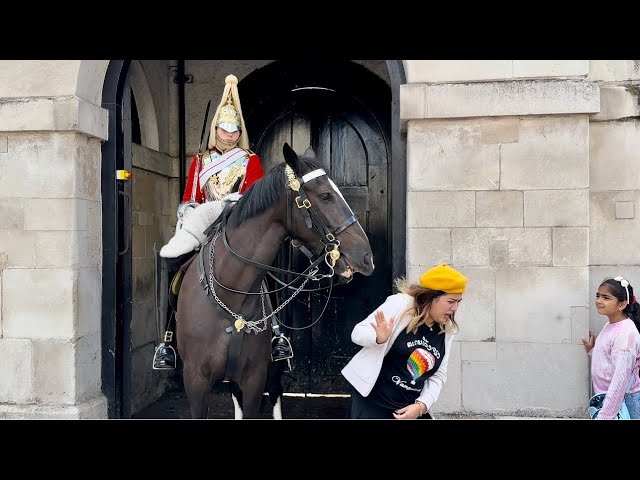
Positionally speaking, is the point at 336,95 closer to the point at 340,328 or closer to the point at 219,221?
the point at 340,328

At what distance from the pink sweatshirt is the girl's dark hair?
134 millimetres

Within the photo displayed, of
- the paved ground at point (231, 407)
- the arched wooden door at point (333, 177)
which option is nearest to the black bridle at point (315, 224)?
the paved ground at point (231, 407)

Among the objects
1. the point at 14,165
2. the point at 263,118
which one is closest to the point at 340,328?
the point at 263,118

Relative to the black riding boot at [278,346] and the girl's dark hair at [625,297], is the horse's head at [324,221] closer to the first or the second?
the black riding boot at [278,346]

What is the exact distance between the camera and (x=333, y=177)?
686cm

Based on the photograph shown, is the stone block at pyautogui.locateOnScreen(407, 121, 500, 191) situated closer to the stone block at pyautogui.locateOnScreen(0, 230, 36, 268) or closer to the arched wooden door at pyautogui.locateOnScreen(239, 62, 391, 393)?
the arched wooden door at pyautogui.locateOnScreen(239, 62, 391, 393)

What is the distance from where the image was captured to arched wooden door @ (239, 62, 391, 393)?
6.80 m

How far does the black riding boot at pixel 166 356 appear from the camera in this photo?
420cm

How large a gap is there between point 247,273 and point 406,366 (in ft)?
3.92

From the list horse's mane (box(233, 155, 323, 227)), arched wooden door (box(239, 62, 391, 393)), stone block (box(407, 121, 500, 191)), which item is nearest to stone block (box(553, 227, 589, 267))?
stone block (box(407, 121, 500, 191))

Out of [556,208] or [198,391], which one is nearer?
[198,391]

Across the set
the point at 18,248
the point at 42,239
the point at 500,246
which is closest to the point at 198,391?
the point at 42,239

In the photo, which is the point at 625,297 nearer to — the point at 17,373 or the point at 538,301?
the point at 538,301

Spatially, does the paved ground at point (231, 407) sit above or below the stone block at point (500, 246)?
below
